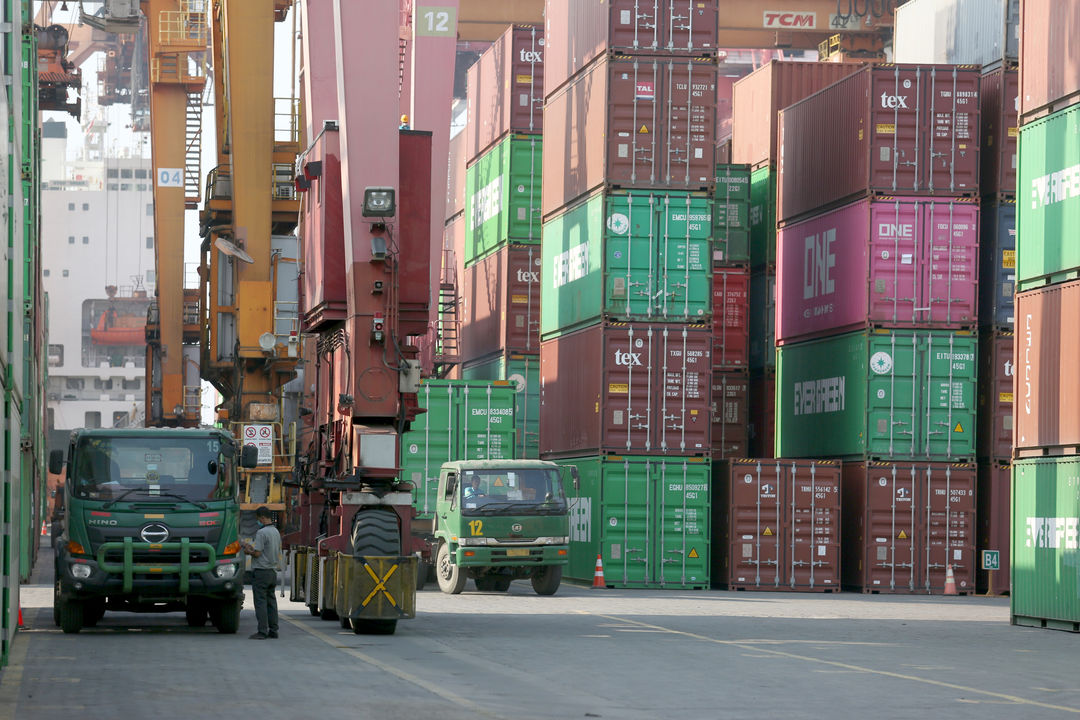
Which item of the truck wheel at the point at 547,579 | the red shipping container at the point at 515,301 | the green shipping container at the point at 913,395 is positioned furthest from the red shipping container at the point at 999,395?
the red shipping container at the point at 515,301

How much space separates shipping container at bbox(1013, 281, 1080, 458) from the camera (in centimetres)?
1995

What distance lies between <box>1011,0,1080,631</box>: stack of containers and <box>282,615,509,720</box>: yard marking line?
898 centimetres

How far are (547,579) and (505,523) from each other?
137 cm

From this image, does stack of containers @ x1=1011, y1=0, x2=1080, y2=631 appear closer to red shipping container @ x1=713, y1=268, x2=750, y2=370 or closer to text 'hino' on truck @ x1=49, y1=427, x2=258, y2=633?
text 'hino' on truck @ x1=49, y1=427, x2=258, y2=633

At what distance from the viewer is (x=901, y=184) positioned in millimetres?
28719

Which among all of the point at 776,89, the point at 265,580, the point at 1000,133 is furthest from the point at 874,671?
the point at 776,89

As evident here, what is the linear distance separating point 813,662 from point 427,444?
51.2 feet

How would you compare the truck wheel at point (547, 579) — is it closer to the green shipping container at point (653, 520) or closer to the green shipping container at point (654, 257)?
the green shipping container at point (653, 520)

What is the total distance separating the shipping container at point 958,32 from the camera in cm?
3009

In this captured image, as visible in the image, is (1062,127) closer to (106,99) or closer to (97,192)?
(97,192)

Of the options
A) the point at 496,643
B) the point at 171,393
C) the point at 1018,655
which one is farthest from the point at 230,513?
the point at 171,393

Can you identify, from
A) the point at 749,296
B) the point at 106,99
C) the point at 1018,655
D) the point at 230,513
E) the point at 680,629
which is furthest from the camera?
the point at 106,99

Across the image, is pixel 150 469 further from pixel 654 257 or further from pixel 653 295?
pixel 654 257

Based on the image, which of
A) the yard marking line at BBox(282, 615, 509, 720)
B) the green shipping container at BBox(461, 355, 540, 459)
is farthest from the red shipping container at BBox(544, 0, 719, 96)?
the yard marking line at BBox(282, 615, 509, 720)
